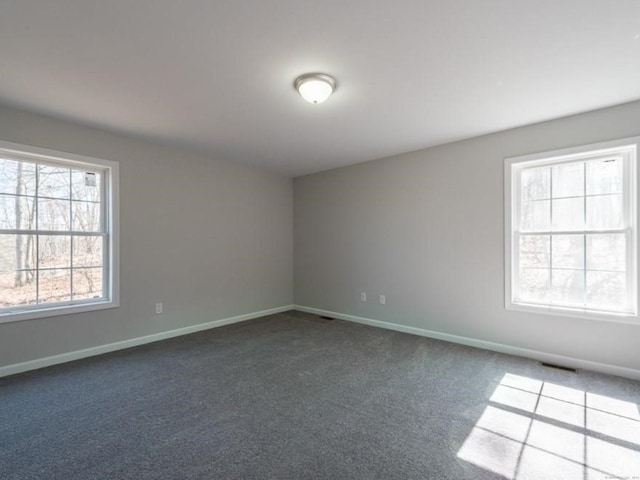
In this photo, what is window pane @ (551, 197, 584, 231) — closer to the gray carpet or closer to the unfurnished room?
the unfurnished room

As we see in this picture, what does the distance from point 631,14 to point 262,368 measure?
3.66 m

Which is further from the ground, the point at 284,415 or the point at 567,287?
the point at 567,287

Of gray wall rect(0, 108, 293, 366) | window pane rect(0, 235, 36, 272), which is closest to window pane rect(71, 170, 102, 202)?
gray wall rect(0, 108, 293, 366)

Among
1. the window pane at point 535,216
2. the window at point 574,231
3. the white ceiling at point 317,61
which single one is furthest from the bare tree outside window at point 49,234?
the window pane at point 535,216

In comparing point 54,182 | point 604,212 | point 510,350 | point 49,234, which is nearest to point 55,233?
point 49,234

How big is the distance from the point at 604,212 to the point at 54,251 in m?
5.53

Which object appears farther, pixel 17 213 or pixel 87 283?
pixel 87 283

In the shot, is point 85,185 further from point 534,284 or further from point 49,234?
point 534,284

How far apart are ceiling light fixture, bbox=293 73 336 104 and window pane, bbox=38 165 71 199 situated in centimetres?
272

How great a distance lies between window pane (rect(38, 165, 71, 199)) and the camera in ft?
10.4

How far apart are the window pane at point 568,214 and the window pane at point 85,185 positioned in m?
5.03

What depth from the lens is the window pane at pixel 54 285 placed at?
3176 millimetres

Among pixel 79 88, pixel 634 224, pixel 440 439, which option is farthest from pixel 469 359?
pixel 79 88

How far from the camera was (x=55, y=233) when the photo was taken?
10.6 ft
